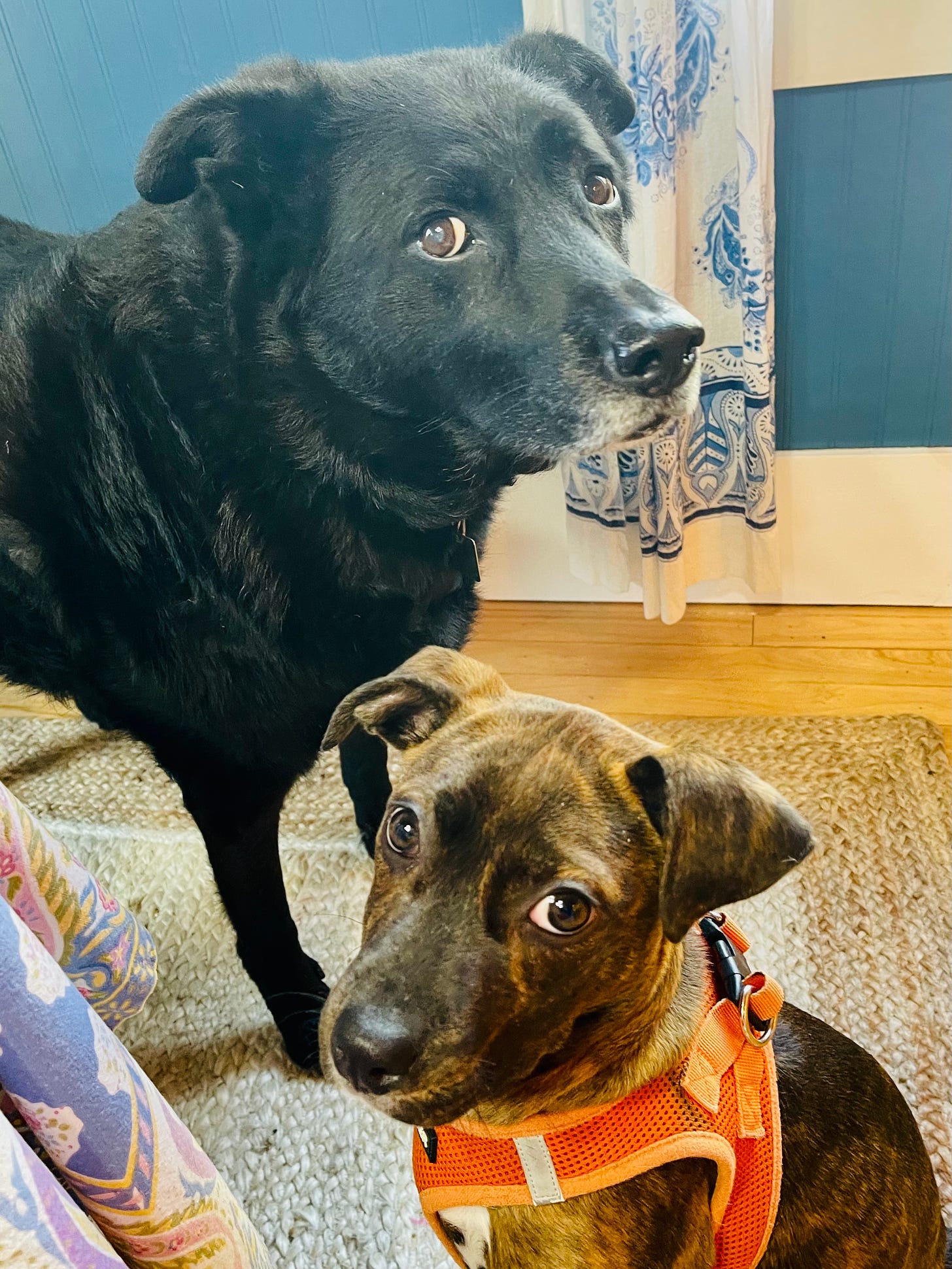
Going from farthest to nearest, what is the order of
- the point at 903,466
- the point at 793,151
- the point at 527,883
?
the point at 903,466 < the point at 793,151 < the point at 527,883

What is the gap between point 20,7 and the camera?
76 centimetres

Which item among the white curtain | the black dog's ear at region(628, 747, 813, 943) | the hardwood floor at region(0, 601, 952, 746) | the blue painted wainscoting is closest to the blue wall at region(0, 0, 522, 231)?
the white curtain

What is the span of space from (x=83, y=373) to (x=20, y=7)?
0.34 metres

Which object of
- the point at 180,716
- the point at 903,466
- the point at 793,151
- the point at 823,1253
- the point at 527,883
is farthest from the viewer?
the point at 903,466

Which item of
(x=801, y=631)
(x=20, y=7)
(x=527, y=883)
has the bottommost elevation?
(x=801, y=631)

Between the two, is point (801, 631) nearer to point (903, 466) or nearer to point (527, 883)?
point (903, 466)

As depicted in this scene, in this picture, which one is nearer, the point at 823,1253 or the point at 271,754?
the point at 823,1253

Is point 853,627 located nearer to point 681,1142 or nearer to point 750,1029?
point 750,1029

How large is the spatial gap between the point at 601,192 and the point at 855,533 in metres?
Result: 0.63

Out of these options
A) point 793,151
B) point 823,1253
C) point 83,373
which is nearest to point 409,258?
point 83,373

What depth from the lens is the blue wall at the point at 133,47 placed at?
2.46 ft

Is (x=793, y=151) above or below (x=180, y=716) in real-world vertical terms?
above

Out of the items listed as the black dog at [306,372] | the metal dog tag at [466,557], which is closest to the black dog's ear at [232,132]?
the black dog at [306,372]

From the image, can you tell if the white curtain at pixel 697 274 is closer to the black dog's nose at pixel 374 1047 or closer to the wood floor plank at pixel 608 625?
the wood floor plank at pixel 608 625
